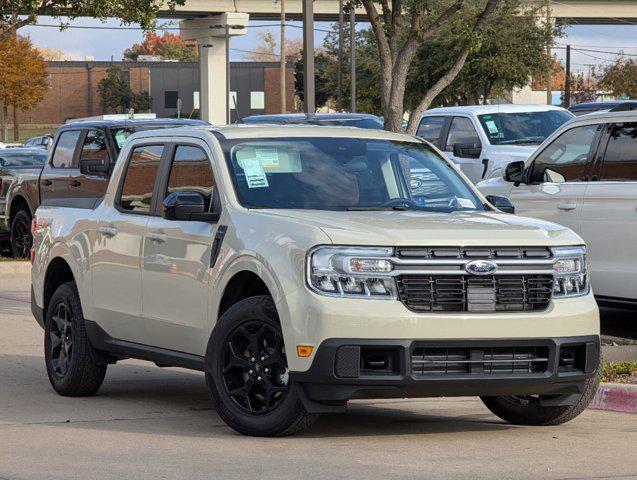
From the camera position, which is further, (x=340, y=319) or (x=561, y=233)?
(x=561, y=233)

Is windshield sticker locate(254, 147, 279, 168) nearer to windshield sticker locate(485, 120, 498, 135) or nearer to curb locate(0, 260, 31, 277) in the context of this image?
curb locate(0, 260, 31, 277)

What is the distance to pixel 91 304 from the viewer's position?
1007cm

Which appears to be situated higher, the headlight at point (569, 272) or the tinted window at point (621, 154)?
the tinted window at point (621, 154)

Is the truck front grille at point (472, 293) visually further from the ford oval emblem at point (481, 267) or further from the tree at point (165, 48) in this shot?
the tree at point (165, 48)

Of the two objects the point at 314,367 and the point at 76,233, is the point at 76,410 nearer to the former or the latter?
the point at 76,233

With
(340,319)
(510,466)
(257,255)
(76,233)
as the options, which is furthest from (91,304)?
(510,466)

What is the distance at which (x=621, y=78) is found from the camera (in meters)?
81.5

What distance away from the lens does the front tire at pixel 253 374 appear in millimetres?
8008

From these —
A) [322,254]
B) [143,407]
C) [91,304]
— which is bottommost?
[143,407]

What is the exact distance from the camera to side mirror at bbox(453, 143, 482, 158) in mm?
20562

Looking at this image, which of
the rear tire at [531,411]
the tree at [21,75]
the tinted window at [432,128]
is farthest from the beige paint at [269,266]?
the tree at [21,75]

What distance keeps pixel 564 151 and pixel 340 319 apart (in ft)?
20.1

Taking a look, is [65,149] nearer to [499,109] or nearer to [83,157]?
[83,157]

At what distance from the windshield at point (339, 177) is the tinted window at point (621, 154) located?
3.35 metres
